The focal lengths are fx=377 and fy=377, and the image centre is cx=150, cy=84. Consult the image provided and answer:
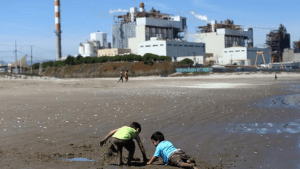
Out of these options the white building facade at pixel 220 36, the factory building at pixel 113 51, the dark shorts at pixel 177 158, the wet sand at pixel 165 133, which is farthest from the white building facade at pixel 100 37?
the dark shorts at pixel 177 158

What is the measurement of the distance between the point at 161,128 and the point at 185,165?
14.5 ft

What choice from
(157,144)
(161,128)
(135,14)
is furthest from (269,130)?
(135,14)

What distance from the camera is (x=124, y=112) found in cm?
1466

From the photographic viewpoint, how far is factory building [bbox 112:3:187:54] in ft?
A: 456

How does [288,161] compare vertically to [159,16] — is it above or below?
below

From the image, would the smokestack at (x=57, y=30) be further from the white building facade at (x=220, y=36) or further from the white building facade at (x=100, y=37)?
the white building facade at (x=220, y=36)

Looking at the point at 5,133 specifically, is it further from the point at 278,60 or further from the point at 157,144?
the point at 278,60

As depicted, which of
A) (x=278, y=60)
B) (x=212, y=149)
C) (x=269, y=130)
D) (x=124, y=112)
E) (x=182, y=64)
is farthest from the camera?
(x=278, y=60)

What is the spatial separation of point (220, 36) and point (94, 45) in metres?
50.2

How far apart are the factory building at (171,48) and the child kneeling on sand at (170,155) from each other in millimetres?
112065

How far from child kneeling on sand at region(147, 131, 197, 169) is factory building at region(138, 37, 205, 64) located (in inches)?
4412

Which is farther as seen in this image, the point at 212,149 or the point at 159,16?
the point at 159,16

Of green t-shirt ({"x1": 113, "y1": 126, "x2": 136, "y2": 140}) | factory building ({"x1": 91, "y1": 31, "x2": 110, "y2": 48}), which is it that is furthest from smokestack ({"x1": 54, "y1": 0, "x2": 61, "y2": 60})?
green t-shirt ({"x1": 113, "y1": 126, "x2": 136, "y2": 140})

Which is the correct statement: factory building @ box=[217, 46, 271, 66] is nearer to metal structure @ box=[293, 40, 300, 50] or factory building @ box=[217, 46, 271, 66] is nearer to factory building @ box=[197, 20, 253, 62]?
factory building @ box=[197, 20, 253, 62]
